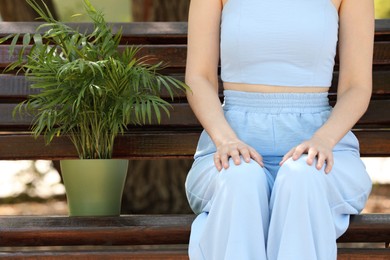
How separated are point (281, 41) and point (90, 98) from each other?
2.80ft

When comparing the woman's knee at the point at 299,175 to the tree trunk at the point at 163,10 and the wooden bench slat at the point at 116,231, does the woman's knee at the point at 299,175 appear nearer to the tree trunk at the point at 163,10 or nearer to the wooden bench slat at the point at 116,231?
the wooden bench slat at the point at 116,231

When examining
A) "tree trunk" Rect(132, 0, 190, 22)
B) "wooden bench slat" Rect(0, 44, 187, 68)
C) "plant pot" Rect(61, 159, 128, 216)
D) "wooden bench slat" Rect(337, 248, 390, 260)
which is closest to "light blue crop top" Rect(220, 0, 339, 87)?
"wooden bench slat" Rect(337, 248, 390, 260)

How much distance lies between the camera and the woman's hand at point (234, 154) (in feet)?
9.40

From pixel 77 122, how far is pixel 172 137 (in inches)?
18.0

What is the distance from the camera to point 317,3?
3.25 metres

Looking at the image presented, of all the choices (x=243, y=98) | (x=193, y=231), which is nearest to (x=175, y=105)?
(x=243, y=98)

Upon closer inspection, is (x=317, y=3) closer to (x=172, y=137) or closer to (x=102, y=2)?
(x=172, y=137)

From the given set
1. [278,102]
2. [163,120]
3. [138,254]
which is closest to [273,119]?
[278,102]

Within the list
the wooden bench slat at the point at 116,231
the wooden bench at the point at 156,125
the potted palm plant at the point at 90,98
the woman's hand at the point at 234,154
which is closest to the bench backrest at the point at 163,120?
the wooden bench at the point at 156,125

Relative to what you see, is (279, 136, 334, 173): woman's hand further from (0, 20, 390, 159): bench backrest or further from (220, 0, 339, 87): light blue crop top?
(0, 20, 390, 159): bench backrest

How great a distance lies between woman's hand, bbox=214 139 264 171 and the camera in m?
2.87

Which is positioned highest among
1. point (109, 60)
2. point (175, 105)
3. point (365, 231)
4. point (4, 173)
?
point (109, 60)

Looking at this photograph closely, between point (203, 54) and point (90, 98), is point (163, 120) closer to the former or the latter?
point (90, 98)

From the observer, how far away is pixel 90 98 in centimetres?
364
